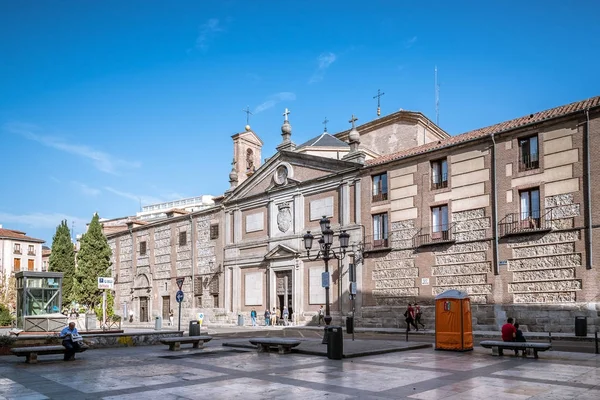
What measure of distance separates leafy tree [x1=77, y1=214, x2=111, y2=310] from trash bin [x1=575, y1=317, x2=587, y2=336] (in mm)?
37757

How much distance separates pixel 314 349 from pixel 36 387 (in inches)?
328

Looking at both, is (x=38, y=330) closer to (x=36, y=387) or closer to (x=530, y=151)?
(x=36, y=387)

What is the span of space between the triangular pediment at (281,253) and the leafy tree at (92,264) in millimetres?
18170

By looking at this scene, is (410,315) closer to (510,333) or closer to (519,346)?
(510,333)

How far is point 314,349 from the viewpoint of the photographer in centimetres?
1712

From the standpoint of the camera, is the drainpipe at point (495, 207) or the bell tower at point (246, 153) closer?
the drainpipe at point (495, 207)

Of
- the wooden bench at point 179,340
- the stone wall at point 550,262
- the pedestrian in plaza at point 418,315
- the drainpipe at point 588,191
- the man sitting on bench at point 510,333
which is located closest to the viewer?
the man sitting on bench at point 510,333

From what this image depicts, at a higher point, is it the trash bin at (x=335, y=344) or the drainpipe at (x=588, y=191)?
the drainpipe at (x=588, y=191)

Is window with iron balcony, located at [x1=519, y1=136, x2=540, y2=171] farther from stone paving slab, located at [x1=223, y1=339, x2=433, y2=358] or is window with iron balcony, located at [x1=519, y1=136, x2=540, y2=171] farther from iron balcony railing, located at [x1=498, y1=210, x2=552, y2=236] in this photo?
stone paving slab, located at [x1=223, y1=339, x2=433, y2=358]

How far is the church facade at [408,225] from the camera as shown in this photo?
24.1 meters

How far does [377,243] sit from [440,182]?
5.01 meters

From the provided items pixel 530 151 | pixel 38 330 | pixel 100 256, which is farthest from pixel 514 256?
pixel 100 256

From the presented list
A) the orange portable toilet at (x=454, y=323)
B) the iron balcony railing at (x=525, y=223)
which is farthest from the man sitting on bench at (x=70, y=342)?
the iron balcony railing at (x=525, y=223)

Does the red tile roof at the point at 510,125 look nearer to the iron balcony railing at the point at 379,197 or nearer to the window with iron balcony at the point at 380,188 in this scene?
the window with iron balcony at the point at 380,188
